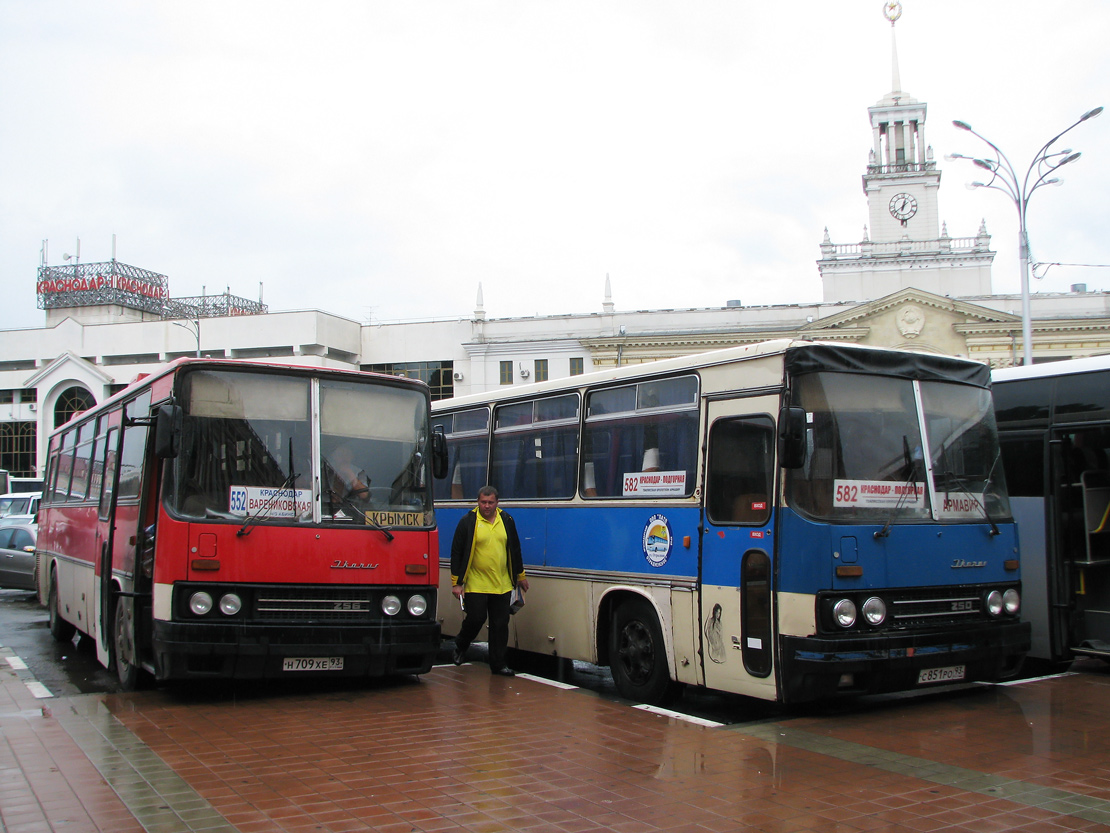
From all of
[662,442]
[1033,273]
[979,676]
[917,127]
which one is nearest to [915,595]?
[979,676]

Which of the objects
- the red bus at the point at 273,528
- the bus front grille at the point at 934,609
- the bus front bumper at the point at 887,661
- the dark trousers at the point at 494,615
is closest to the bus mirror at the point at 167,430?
the red bus at the point at 273,528

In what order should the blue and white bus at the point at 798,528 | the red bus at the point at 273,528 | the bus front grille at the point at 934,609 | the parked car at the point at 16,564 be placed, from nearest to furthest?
the blue and white bus at the point at 798,528 → the bus front grille at the point at 934,609 → the red bus at the point at 273,528 → the parked car at the point at 16,564

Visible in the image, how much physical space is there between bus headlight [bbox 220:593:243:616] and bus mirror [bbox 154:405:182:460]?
1218 mm

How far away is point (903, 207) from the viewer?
86438 millimetres

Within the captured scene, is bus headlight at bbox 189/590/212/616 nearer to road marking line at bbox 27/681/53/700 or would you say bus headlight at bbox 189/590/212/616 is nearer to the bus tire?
road marking line at bbox 27/681/53/700

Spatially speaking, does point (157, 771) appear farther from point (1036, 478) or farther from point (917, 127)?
point (917, 127)

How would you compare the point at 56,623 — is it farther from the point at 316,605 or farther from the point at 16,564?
the point at 16,564

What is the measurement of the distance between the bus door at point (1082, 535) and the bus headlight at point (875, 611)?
3.30 metres

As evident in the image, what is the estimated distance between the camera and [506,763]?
658 cm

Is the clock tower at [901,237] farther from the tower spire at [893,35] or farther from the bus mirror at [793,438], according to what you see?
the bus mirror at [793,438]

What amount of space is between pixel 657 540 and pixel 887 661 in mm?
2136

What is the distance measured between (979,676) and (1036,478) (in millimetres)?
2947

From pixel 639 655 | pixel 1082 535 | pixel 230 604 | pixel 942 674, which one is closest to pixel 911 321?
pixel 1082 535

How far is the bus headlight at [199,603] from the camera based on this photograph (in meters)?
8.09
